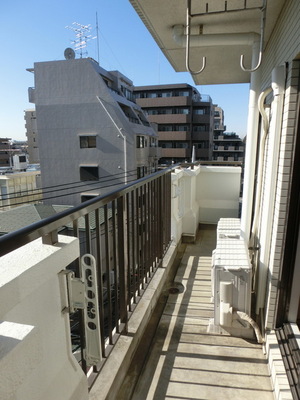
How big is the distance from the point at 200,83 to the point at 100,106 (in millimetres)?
11456

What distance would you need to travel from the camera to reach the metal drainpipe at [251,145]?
2422 millimetres

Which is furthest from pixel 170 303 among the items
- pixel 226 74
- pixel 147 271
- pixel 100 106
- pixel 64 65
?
pixel 64 65

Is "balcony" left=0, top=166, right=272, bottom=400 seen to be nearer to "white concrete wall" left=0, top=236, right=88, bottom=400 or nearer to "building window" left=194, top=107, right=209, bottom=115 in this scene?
"white concrete wall" left=0, top=236, right=88, bottom=400

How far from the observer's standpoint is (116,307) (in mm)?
1545

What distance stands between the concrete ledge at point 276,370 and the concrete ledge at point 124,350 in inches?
32.7

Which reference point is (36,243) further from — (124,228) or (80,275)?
(124,228)

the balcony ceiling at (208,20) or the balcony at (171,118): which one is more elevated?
the balcony at (171,118)

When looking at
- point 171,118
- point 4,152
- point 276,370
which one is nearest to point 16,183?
point 276,370

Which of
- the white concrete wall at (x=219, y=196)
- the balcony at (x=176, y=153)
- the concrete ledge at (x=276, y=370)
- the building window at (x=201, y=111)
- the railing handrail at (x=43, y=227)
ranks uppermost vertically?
the building window at (x=201, y=111)

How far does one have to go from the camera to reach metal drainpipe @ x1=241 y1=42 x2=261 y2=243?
2.42 meters

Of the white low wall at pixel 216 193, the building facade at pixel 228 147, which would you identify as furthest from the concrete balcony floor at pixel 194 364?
the building facade at pixel 228 147

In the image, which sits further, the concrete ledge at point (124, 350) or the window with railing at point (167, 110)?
the window with railing at point (167, 110)

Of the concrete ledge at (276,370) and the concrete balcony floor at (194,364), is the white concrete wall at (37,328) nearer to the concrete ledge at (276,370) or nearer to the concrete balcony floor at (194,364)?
the concrete balcony floor at (194,364)

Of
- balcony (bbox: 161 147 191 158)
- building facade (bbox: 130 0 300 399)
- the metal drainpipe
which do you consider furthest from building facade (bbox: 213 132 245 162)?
building facade (bbox: 130 0 300 399)
